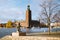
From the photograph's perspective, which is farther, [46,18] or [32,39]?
[46,18]

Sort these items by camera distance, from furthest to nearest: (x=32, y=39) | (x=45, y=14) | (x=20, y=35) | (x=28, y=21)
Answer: (x=28, y=21), (x=45, y=14), (x=20, y=35), (x=32, y=39)

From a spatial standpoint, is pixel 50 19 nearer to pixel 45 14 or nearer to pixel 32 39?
pixel 45 14

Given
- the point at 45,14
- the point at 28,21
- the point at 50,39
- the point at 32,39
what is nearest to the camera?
the point at 50,39

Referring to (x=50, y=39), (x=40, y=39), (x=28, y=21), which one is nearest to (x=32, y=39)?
(x=40, y=39)

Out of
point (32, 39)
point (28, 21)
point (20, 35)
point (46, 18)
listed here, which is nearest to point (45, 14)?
point (46, 18)

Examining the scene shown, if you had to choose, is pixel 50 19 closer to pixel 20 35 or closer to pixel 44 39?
pixel 20 35

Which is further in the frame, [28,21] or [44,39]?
[28,21]

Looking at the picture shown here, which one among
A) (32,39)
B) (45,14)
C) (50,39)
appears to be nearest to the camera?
(50,39)

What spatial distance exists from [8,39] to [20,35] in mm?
2759

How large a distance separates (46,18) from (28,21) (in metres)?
124

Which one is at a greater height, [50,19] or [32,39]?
[50,19]

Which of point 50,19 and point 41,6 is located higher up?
Result: point 41,6

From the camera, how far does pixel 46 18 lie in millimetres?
44531

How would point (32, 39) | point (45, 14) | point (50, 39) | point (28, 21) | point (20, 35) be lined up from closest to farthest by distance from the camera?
point (50, 39)
point (32, 39)
point (20, 35)
point (45, 14)
point (28, 21)
